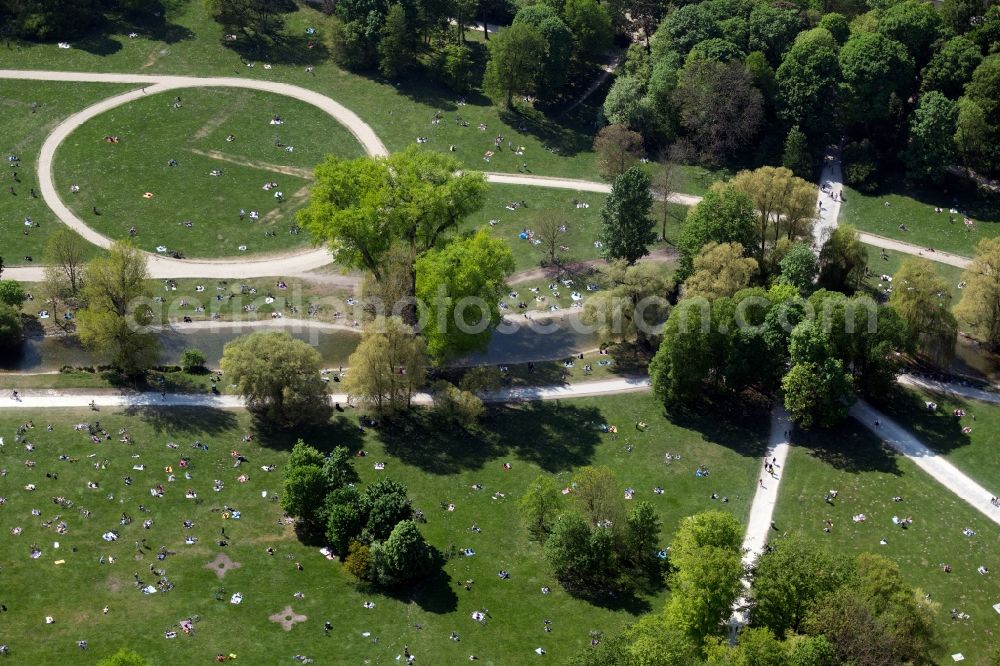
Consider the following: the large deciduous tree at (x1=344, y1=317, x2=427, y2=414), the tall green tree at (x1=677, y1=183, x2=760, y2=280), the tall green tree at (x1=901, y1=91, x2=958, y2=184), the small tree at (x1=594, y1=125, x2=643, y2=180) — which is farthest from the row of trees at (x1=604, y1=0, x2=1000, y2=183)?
the large deciduous tree at (x1=344, y1=317, x2=427, y2=414)

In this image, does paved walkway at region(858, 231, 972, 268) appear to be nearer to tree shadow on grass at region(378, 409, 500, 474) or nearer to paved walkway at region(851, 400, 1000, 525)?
paved walkway at region(851, 400, 1000, 525)

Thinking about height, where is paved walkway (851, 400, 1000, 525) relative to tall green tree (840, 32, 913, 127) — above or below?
below

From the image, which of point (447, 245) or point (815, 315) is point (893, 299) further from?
point (447, 245)

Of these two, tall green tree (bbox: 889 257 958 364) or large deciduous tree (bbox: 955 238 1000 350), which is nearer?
tall green tree (bbox: 889 257 958 364)

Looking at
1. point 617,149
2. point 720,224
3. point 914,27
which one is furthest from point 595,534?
point 914,27

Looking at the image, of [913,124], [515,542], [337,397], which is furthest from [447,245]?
[913,124]

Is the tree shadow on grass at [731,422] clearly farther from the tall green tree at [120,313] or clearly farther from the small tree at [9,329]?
the small tree at [9,329]
